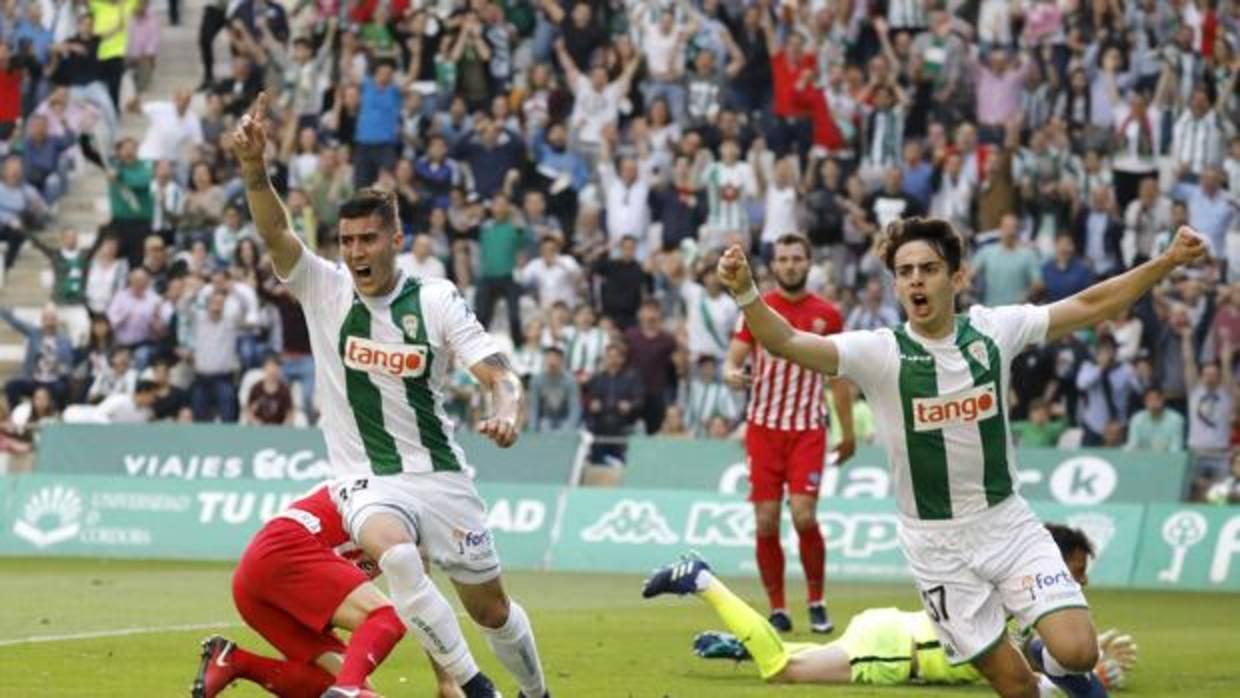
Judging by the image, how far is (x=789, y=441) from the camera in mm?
Result: 19547

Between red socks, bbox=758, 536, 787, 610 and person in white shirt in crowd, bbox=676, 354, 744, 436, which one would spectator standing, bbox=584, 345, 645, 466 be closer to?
person in white shirt in crowd, bbox=676, 354, 744, 436

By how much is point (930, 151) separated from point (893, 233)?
20643 millimetres

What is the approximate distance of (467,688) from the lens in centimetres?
1236

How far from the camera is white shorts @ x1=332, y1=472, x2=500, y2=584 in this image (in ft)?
40.8

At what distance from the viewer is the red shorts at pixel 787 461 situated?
63.9 feet

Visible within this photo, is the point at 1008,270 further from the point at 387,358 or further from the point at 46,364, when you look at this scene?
the point at 387,358

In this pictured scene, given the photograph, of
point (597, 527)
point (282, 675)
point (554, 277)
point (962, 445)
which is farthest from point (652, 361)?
point (962, 445)

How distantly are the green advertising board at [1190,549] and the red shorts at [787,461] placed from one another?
679 cm

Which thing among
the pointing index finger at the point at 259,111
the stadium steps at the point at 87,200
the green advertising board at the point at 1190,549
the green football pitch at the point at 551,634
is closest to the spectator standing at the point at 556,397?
the green football pitch at the point at 551,634

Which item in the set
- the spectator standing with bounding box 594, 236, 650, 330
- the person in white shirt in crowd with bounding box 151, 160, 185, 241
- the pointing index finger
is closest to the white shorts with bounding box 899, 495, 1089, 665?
the pointing index finger

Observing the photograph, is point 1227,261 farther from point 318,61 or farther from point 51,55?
point 51,55

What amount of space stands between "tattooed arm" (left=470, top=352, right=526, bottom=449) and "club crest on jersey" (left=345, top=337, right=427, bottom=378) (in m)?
0.27

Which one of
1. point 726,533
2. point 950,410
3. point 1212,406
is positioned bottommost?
point 726,533

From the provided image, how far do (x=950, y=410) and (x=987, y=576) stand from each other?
0.73 meters
